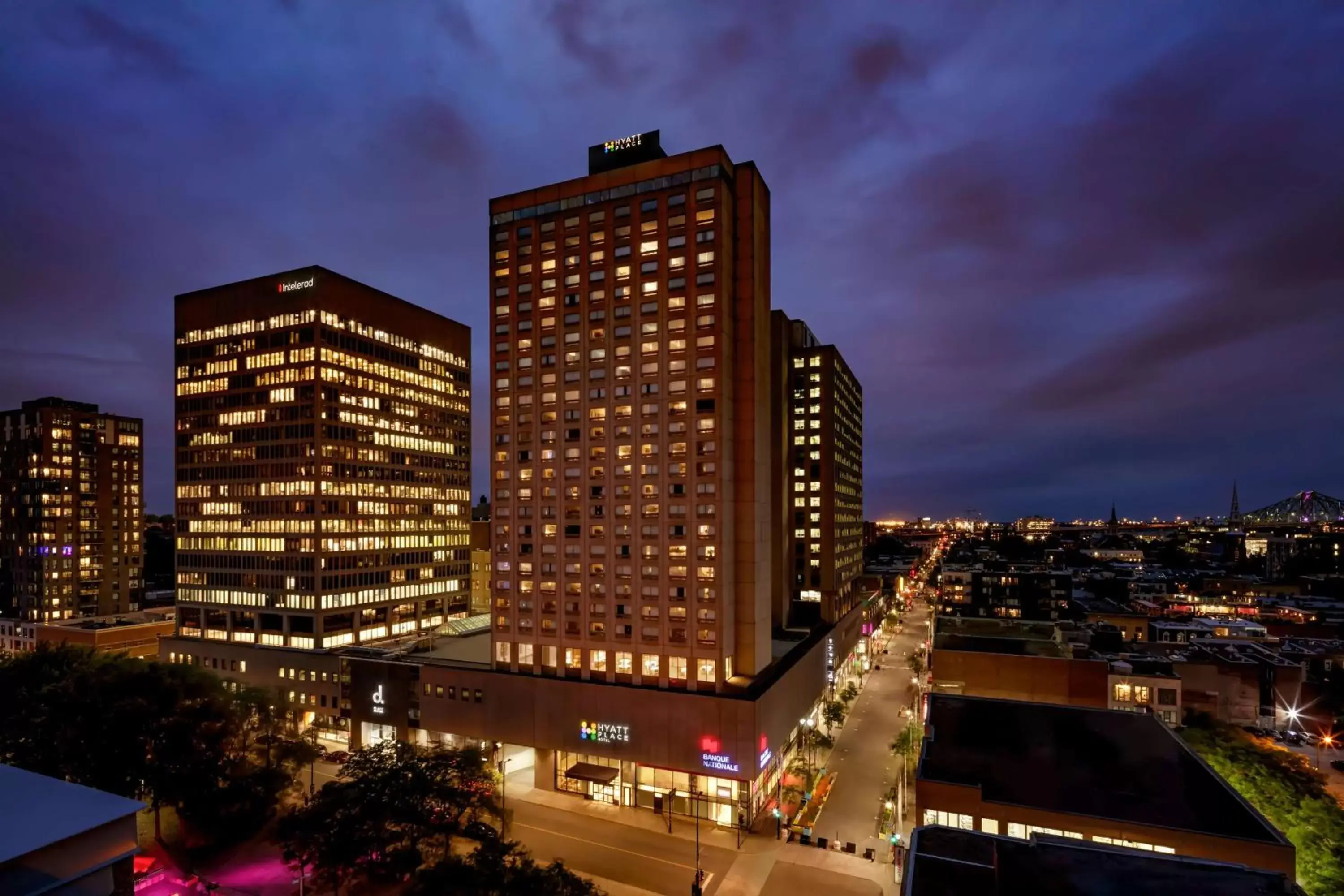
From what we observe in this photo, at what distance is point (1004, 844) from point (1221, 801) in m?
22.4

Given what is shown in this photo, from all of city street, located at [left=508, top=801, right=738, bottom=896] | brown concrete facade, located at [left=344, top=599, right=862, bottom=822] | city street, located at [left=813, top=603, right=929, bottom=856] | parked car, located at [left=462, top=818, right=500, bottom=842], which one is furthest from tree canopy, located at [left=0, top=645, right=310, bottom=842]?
city street, located at [left=813, top=603, right=929, bottom=856]

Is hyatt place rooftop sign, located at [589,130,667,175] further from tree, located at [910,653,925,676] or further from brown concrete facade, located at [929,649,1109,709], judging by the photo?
tree, located at [910,653,925,676]

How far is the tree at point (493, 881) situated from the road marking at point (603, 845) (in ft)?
65.9

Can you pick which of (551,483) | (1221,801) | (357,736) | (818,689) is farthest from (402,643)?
(1221,801)

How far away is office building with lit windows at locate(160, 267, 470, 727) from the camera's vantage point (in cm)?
10062

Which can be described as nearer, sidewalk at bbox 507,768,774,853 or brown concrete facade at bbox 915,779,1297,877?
brown concrete facade at bbox 915,779,1297,877

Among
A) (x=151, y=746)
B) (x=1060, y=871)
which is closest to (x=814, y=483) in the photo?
(x=1060, y=871)

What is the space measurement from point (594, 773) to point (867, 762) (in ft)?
112

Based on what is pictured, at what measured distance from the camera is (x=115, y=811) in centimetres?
2731

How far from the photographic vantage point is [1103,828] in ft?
150

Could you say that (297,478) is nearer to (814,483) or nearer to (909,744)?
(814,483)

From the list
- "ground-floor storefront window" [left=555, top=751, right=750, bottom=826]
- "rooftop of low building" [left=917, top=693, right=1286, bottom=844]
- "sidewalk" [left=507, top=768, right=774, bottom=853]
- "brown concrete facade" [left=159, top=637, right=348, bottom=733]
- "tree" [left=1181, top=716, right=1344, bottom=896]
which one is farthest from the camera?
"brown concrete facade" [left=159, top=637, right=348, bottom=733]

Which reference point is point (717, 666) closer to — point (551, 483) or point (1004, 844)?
point (551, 483)

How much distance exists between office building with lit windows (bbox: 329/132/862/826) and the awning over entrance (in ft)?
0.98
